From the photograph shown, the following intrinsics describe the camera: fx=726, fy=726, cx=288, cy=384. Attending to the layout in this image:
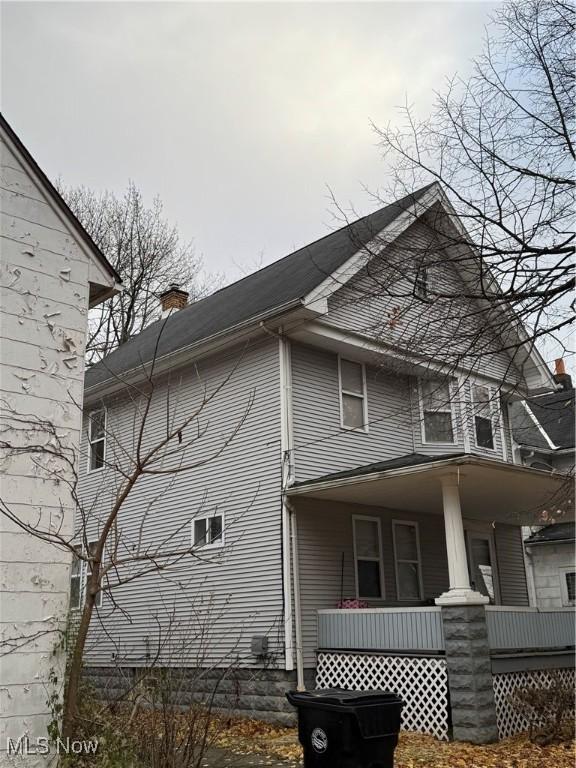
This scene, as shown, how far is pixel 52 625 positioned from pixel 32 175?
439 cm

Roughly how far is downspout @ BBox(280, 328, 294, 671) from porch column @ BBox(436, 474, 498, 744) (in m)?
2.49

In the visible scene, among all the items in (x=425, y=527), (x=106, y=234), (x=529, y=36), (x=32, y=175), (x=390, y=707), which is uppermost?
(x=106, y=234)

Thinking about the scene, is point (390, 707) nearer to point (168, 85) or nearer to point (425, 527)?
point (168, 85)

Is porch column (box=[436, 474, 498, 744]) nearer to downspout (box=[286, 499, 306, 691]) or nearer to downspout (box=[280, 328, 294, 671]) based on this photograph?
downspout (box=[286, 499, 306, 691])

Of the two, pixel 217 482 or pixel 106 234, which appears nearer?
pixel 217 482

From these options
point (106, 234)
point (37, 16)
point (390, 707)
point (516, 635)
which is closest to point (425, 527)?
point (516, 635)

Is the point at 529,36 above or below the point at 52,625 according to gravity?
above

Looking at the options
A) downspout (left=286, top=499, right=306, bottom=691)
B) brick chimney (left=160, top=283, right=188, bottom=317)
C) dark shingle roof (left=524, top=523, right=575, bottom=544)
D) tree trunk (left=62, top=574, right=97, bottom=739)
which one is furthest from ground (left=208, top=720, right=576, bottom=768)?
brick chimney (left=160, top=283, right=188, bottom=317)

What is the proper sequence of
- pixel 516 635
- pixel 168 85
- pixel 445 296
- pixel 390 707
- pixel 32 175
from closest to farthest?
pixel 390 707, pixel 445 296, pixel 32 175, pixel 168 85, pixel 516 635

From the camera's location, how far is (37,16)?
25.3 ft

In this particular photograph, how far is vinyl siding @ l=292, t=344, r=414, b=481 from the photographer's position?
12641mm

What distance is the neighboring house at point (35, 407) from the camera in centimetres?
609

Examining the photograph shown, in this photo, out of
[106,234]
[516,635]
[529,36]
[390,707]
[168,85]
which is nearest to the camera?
[390,707]

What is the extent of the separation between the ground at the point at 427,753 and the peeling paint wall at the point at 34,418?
255cm
